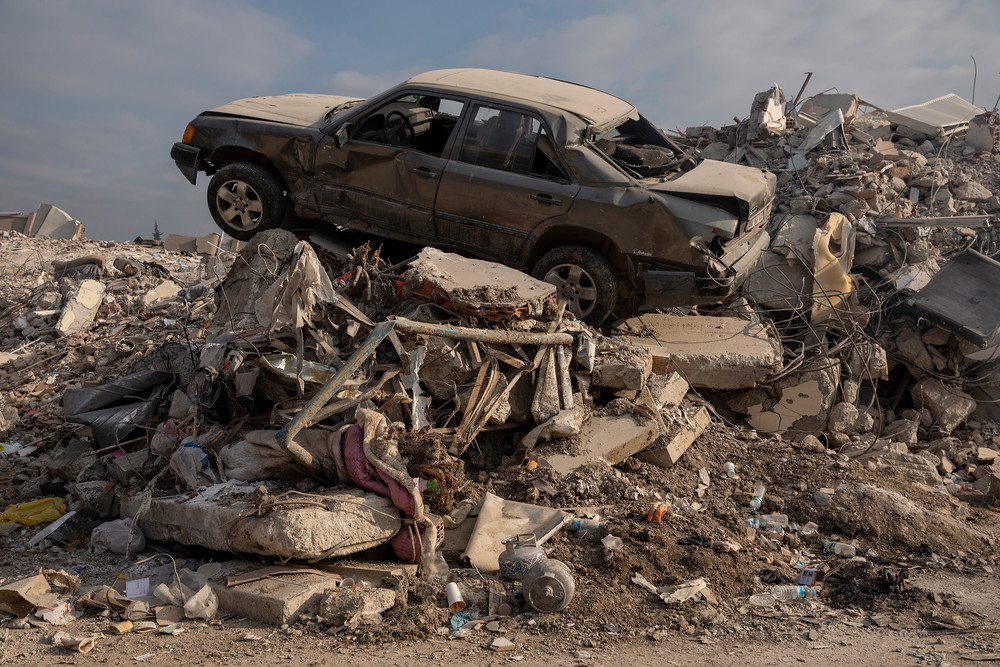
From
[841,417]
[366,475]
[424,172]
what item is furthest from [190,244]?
[841,417]

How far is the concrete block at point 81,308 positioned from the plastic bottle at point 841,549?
30.7 ft

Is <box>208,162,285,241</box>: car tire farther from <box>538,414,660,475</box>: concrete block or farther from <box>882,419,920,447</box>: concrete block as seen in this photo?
<box>882,419,920,447</box>: concrete block

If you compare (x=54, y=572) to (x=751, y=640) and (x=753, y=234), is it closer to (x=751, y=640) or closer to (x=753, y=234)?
(x=751, y=640)

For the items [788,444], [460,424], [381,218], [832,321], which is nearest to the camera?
[460,424]

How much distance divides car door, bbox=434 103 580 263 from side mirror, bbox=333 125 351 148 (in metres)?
1.04

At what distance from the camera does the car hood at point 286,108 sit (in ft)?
25.2

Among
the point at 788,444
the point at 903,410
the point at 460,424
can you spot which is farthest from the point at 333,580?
the point at 903,410

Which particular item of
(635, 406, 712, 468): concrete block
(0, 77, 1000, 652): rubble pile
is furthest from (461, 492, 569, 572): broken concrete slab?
(635, 406, 712, 468): concrete block

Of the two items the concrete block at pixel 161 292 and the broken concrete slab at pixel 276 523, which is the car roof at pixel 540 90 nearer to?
the broken concrete slab at pixel 276 523

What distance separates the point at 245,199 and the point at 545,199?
10.1 ft

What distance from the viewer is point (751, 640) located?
4012 millimetres

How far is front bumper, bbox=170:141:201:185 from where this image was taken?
7.71 meters

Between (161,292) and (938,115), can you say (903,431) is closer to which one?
(938,115)

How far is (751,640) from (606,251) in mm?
3760
